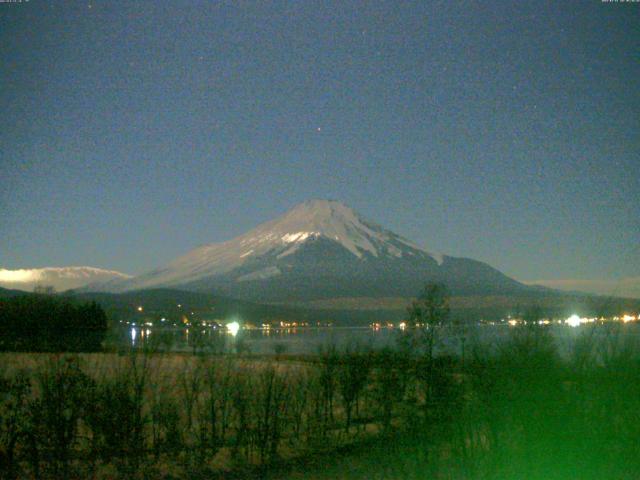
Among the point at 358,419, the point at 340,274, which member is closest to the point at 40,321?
the point at 358,419

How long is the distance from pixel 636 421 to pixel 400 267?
17041 centimetres

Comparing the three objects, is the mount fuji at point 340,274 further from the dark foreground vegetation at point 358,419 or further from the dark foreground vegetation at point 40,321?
the dark foreground vegetation at point 358,419

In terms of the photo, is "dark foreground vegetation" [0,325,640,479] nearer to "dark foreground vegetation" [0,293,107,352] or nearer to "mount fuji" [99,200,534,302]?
"dark foreground vegetation" [0,293,107,352]

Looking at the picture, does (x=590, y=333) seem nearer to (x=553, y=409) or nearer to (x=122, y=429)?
(x=553, y=409)

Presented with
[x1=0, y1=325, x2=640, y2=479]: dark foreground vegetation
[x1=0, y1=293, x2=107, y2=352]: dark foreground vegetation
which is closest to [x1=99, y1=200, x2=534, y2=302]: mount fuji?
[x1=0, y1=293, x2=107, y2=352]: dark foreground vegetation

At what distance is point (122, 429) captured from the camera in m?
9.66

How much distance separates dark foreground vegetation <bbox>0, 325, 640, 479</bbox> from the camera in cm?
469

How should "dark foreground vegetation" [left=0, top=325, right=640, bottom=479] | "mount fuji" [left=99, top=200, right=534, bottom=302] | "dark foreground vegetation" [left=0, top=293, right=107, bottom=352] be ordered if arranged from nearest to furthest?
"dark foreground vegetation" [left=0, top=325, right=640, bottom=479] → "dark foreground vegetation" [left=0, top=293, right=107, bottom=352] → "mount fuji" [left=99, top=200, right=534, bottom=302]

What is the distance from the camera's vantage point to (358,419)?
43.1 feet

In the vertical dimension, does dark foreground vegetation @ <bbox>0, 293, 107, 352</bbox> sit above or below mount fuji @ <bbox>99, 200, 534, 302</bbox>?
below

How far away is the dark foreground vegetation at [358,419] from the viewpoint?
185 inches

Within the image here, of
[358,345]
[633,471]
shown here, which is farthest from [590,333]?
[358,345]

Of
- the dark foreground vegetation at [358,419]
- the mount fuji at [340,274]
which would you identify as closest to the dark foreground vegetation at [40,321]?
the dark foreground vegetation at [358,419]

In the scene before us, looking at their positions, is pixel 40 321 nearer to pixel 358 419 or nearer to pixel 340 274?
pixel 358 419
